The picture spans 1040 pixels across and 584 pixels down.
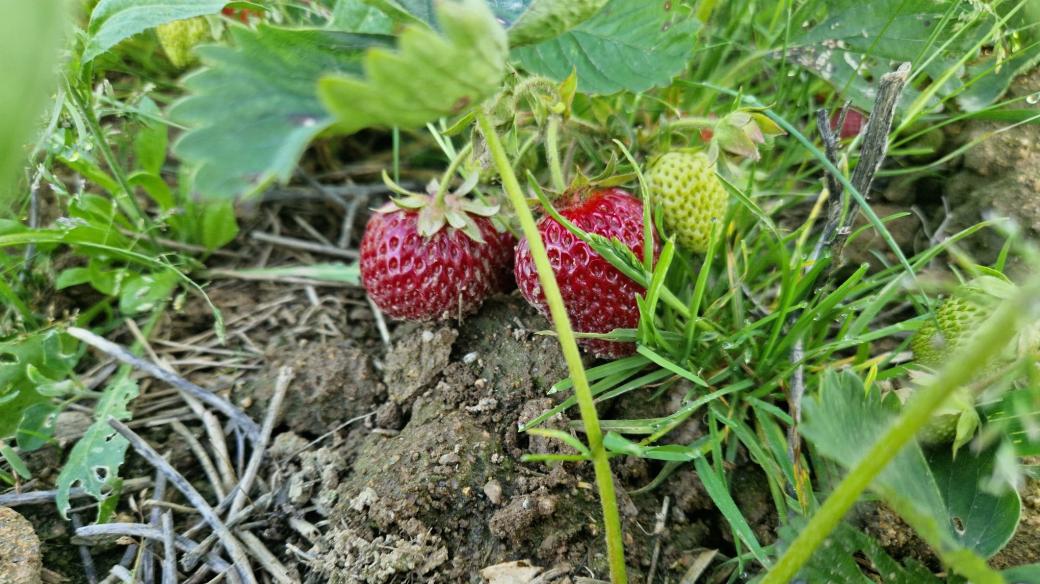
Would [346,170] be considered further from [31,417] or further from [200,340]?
[31,417]

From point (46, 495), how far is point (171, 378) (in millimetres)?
283

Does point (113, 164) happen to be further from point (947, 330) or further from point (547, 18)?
point (947, 330)

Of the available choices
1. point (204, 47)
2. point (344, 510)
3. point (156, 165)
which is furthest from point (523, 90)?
point (156, 165)

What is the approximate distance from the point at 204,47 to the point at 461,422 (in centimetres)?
68

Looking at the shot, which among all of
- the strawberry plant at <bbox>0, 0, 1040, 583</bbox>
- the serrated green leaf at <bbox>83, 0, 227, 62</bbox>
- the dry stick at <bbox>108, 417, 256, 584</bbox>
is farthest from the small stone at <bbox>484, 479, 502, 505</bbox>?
the serrated green leaf at <bbox>83, 0, 227, 62</bbox>

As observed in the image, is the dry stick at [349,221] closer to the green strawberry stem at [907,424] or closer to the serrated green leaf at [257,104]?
the serrated green leaf at [257,104]

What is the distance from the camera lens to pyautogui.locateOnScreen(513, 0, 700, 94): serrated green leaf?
119 centimetres

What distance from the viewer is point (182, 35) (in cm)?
165

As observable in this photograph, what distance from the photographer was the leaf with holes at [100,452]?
1.21 m

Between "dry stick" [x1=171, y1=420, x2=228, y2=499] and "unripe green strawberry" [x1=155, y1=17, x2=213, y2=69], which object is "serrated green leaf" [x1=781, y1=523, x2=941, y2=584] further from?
"unripe green strawberry" [x1=155, y1=17, x2=213, y2=69]

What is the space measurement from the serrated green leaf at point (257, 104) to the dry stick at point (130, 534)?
29.0 inches

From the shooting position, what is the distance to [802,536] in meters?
0.77

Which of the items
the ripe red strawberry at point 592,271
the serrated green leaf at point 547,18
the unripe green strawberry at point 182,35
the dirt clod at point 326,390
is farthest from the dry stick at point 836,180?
the unripe green strawberry at point 182,35

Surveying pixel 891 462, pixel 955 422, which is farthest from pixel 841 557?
pixel 955 422
